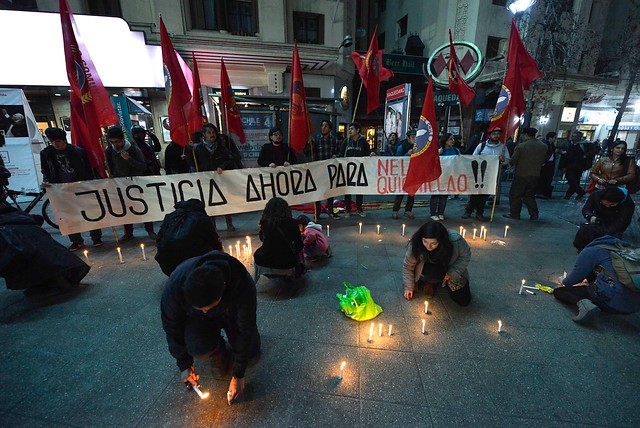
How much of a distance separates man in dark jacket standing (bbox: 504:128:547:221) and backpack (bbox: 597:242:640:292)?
13.3 ft

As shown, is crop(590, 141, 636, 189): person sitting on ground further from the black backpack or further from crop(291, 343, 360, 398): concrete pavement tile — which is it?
the black backpack

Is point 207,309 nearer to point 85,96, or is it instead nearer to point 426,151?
point 85,96

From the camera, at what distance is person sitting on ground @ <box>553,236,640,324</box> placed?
275 centimetres

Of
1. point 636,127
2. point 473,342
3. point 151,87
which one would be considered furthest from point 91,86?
point 636,127

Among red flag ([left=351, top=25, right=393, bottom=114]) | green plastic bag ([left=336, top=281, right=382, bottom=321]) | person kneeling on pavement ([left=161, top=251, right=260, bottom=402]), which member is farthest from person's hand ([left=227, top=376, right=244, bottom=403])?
red flag ([left=351, top=25, right=393, bottom=114])

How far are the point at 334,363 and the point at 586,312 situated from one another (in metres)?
2.72

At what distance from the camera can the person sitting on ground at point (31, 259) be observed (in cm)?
313

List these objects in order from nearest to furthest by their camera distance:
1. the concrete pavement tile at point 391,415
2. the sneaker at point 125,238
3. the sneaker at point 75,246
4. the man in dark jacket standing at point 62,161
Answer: the concrete pavement tile at point 391,415, the man in dark jacket standing at point 62,161, the sneaker at point 75,246, the sneaker at point 125,238

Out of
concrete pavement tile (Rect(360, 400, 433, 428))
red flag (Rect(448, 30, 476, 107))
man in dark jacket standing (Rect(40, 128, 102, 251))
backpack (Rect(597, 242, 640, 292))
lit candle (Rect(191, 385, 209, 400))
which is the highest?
red flag (Rect(448, 30, 476, 107))

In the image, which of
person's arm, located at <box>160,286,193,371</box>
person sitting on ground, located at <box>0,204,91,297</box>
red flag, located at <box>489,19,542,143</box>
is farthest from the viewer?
red flag, located at <box>489,19,542,143</box>

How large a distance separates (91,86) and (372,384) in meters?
5.70

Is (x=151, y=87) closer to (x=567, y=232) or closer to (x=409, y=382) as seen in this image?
(x=409, y=382)

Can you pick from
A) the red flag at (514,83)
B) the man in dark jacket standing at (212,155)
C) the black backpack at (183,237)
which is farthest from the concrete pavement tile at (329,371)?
the red flag at (514,83)

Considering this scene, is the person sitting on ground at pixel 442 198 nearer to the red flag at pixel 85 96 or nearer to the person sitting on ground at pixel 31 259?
the red flag at pixel 85 96
